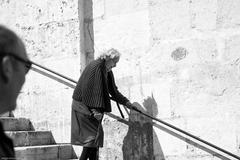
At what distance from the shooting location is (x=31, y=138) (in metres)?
5.66

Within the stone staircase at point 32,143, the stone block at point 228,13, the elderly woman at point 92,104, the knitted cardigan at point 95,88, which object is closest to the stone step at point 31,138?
the stone staircase at point 32,143

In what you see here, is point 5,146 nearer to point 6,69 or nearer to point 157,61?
point 6,69

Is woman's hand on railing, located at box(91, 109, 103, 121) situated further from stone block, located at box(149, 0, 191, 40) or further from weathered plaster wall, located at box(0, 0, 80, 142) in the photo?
stone block, located at box(149, 0, 191, 40)

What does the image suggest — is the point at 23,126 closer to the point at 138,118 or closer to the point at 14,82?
the point at 138,118

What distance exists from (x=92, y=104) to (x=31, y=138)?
3.57 feet

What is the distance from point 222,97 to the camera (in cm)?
537

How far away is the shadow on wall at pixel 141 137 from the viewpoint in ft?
18.6

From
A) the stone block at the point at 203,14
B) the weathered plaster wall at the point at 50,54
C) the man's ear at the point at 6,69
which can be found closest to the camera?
the man's ear at the point at 6,69

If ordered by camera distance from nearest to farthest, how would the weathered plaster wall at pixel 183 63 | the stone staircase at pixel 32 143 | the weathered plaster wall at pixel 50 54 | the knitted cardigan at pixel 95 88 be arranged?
the knitted cardigan at pixel 95 88
the stone staircase at pixel 32 143
the weathered plaster wall at pixel 183 63
the weathered plaster wall at pixel 50 54

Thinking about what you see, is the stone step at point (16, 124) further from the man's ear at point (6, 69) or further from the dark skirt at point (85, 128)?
the man's ear at point (6, 69)

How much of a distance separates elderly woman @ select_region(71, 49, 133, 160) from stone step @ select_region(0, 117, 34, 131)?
37.7 inches

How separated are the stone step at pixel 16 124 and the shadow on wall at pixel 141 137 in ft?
4.35

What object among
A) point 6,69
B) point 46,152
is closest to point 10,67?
point 6,69

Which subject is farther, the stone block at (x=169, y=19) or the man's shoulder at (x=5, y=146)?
the stone block at (x=169, y=19)
